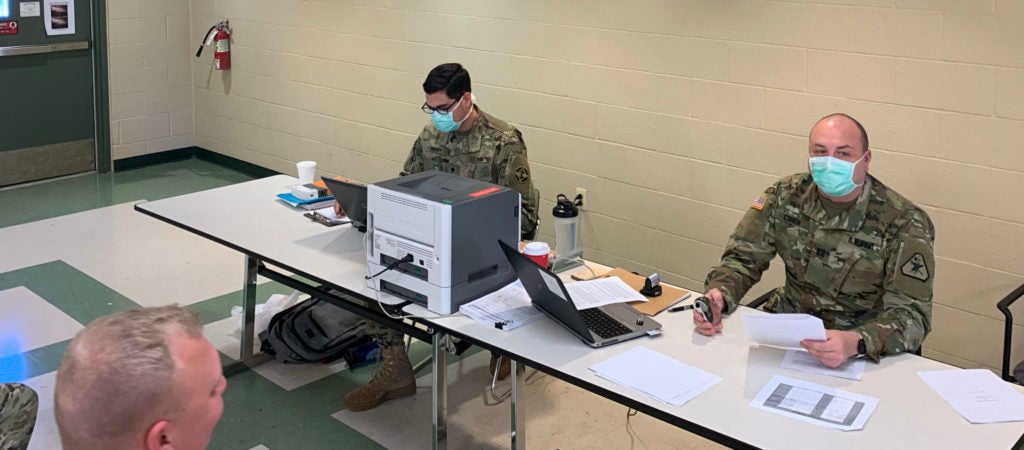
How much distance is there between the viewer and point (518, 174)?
4.28 metres

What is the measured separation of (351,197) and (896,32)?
216cm

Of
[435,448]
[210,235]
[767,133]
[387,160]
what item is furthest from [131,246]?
[767,133]

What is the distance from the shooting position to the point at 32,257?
5.57m

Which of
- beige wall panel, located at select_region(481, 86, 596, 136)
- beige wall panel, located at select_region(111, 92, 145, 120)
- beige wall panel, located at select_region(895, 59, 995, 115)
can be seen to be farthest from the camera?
beige wall panel, located at select_region(111, 92, 145, 120)

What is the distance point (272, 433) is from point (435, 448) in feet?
2.51

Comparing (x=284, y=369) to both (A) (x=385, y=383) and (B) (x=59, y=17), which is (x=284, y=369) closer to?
(A) (x=385, y=383)

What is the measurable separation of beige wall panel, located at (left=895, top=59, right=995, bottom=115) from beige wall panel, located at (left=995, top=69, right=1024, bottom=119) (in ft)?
0.07

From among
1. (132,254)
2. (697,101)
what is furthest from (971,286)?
(132,254)

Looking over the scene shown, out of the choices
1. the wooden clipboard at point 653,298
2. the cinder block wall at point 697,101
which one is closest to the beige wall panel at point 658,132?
the cinder block wall at point 697,101

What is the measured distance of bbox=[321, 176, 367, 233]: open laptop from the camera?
3.80 m

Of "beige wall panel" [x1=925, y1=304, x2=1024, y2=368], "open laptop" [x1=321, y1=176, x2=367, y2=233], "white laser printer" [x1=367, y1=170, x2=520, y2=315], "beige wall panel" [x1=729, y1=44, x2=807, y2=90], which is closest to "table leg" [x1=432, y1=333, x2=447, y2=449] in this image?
"white laser printer" [x1=367, y1=170, x2=520, y2=315]

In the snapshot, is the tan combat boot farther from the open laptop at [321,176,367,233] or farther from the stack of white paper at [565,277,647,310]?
the stack of white paper at [565,277,647,310]

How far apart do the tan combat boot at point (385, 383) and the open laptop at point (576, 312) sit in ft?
3.36

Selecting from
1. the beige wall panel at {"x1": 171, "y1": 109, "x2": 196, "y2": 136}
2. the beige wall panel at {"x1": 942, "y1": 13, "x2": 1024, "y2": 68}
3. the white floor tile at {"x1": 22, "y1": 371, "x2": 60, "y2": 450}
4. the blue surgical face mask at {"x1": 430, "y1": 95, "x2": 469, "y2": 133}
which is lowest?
the white floor tile at {"x1": 22, "y1": 371, "x2": 60, "y2": 450}
